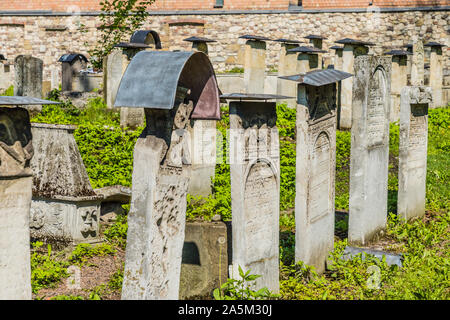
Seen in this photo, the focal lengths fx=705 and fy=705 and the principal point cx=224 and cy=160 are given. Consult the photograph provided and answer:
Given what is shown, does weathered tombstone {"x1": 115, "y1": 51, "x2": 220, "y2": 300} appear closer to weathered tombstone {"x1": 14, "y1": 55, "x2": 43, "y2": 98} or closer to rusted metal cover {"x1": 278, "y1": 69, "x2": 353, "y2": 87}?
rusted metal cover {"x1": 278, "y1": 69, "x2": 353, "y2": 87}

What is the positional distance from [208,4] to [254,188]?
21.8 meters

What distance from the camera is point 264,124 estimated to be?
6.50 metres

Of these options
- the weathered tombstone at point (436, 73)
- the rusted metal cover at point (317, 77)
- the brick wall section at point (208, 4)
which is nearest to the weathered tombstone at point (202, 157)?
the rusted metal cover at point (317, 77)

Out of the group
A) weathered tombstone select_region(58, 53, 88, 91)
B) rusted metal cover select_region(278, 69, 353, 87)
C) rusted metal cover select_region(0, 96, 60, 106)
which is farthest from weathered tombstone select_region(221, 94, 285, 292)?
weathered tombstone select_region(58, 53, 88, 91)

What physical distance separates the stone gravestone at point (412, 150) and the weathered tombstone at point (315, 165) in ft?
6.78

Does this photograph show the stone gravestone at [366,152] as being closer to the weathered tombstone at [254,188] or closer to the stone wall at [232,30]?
the weathered tombstone at [254,188]

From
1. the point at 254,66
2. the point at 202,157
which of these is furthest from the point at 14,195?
the point at 254,66

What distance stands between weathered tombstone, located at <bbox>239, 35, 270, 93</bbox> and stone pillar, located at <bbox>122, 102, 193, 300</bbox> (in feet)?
→ 36.3

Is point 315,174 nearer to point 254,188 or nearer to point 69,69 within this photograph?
point 254,188

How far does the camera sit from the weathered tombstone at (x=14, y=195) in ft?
16.5

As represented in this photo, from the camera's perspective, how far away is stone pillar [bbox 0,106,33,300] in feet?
16.6

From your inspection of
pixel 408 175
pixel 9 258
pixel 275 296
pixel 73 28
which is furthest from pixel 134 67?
pixel 73 28

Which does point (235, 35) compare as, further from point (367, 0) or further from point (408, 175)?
point (408, 175)

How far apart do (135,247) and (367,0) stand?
22.1 meters
